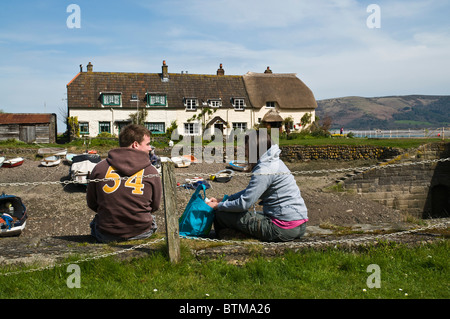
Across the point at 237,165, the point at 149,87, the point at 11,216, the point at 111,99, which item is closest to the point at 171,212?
the point at 11,216

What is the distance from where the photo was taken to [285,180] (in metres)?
5.04

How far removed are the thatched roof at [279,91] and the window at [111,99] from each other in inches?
496

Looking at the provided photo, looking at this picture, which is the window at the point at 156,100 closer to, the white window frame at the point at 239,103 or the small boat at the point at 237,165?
the white window frame at the point at 239,103

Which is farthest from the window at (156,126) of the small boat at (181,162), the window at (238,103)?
the small boat at (181,162)

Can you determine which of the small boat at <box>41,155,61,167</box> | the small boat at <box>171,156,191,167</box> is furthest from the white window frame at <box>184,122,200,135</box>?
the small boat at <box>41,155,61,167</box>

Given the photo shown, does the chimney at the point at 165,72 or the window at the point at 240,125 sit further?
the chimney at the point at 165,72

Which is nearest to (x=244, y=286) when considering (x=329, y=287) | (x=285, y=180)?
(x=329, y=287)

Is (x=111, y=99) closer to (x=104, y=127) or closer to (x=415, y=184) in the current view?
(x=104, y=127)

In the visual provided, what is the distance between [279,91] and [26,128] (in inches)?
939

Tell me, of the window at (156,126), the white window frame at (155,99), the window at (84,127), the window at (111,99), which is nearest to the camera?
the window at (84,127)

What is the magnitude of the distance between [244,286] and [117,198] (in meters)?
1.87

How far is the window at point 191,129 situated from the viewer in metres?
Answer: 38.2

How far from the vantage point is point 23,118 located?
112 ft

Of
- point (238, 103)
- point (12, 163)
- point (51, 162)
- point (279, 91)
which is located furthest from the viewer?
point (279, 91)
